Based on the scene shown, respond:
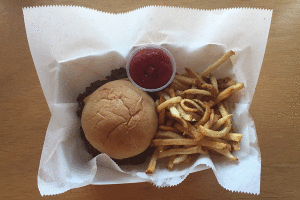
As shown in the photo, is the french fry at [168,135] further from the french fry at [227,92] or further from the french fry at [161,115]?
the french fry at [227,92]

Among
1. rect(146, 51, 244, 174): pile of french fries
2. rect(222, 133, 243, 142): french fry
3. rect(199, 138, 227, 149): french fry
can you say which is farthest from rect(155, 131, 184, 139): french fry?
rect(222, 133, 243, 142): french fry

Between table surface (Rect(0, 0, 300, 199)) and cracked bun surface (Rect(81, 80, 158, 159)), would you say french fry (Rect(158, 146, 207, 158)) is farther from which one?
table surface (Rect(0, 0, 300, 199))

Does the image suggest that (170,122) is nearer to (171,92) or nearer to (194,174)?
(171,92)

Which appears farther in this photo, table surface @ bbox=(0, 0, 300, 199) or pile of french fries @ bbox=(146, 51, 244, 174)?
table surface @ bbox=(0, 0, 300, 199)

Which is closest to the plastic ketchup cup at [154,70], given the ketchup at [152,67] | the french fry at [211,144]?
the ketchup at [152,67]

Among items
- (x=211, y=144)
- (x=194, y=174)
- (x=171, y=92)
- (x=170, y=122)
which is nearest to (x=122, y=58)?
(x=171, y=92)

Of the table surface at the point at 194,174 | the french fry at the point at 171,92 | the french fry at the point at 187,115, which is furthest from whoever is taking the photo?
the table surface at the point at 194,174
